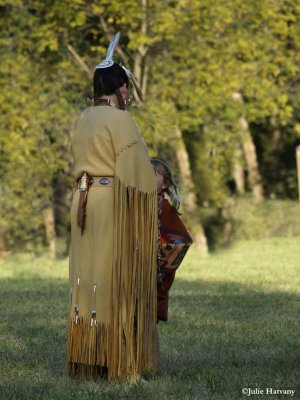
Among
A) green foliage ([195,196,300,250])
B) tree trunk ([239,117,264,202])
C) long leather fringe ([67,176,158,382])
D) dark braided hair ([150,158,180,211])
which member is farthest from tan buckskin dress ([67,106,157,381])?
tree trunk ([239,117,264,202])

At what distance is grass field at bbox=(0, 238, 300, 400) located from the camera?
320 inches

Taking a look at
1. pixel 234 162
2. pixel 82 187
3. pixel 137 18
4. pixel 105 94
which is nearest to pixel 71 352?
pixel 82 187

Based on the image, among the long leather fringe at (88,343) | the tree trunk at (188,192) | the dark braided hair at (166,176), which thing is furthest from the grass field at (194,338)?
the tree trunk at (188,192)

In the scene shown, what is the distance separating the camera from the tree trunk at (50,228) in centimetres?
2570

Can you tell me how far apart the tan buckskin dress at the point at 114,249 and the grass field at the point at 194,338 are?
239mm

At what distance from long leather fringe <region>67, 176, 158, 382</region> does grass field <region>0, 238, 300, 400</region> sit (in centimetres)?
16

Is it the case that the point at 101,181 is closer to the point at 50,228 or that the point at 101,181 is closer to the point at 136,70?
the point at 136,70

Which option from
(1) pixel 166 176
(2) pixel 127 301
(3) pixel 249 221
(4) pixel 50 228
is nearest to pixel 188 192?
(4) pixel 50 228

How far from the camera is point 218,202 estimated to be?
90.1 ft

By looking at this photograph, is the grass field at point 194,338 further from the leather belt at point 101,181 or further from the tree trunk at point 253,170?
the tree trunk at point 253,170

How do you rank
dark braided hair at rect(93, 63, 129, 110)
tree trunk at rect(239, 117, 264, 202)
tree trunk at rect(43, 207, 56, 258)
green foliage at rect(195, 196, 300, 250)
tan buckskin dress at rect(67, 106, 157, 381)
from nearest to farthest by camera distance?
tan buckskin dress at rect(67, 106, 157, 381), dark braided hair at rect(93, 63, 129, 110), tree trunk at rect(43, 207, 56, 258), green foliage at rect(195, 196, 300, 250), tree trunk at rect(239, 117, 264, 202)

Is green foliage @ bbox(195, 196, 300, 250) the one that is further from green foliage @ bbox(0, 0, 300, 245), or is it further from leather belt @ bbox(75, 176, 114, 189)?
leather belt @ bbox(75, 176, 114, 189)

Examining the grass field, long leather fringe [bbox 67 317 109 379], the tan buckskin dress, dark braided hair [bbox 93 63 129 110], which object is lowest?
the grass field

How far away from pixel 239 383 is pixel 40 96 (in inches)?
668
